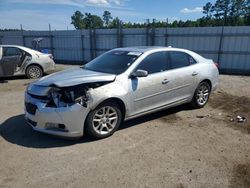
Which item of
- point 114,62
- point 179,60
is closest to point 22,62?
point 114,62

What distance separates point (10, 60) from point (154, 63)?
7.27 metres

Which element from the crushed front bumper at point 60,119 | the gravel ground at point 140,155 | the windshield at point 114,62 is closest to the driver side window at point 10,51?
the gravel ground at point 140,155

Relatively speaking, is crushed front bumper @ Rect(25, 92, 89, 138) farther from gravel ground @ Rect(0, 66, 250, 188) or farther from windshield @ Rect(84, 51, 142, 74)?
windshield @ Rect(84, 51, 142, 74)

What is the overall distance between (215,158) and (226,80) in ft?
24.6

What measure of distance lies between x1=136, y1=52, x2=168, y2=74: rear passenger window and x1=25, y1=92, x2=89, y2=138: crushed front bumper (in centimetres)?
156

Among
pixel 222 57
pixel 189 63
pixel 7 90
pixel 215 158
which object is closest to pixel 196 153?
pixel 215 158

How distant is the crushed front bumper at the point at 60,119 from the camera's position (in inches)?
174

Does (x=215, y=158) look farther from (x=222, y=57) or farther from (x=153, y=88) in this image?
(x=222, y=57)

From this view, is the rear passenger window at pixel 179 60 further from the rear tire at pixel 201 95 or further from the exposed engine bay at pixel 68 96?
the exposed engine bay at pixel 68 96

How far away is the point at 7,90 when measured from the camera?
927cm

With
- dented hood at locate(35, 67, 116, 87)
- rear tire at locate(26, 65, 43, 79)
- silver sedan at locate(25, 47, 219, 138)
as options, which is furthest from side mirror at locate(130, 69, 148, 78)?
rear tire at locate(26, 65, 43, 79)

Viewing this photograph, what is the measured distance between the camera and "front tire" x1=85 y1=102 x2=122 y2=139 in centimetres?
464

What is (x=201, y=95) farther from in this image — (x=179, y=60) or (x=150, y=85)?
(x=150, y=85)

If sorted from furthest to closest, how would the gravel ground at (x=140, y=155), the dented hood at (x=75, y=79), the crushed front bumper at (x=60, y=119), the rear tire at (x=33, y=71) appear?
→ the rear tire at (x=33, y=71) → the dented hood at (x=75, y=79) → the crushed front bumper at (x=60, y=119) → the gravel ground at (x=140, y=155)
